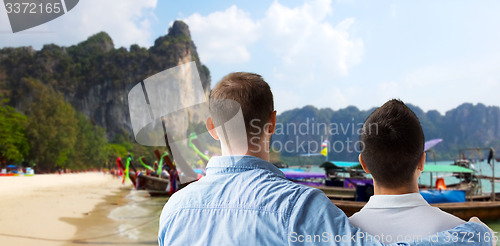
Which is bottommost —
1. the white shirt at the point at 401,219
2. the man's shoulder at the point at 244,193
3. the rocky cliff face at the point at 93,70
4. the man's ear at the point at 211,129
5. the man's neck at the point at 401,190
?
the white shirt at the point at 401,219

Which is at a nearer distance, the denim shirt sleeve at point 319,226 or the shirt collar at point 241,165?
the denim shirt sleeve at point 319,226

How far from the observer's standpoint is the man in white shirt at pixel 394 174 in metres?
1.04

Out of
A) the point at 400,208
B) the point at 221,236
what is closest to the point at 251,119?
the point at 221,236

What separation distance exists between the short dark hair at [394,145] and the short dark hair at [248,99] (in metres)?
0.32

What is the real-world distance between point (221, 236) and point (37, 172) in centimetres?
4601

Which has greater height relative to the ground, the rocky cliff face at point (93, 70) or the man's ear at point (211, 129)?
the rocky cliff face at point (93, 70)

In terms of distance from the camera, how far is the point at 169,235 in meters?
1.00

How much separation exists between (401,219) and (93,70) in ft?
298

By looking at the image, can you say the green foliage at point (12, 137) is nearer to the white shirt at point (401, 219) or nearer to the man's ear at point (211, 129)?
the man's ear at point (211, 129)

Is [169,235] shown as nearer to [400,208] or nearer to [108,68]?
[400,208]

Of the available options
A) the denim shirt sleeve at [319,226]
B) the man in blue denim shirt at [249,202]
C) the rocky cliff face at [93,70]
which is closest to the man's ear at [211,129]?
the man in blue denim shirt at [249,202]

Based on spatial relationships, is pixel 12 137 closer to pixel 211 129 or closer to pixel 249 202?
pixel 211 129

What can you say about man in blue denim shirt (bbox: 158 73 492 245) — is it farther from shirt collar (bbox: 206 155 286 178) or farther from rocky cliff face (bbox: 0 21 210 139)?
rocky cliff face (bbox: 0 21 210 139)

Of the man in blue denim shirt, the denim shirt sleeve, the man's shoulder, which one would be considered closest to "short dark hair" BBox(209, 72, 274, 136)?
the man in blue denim shirt
